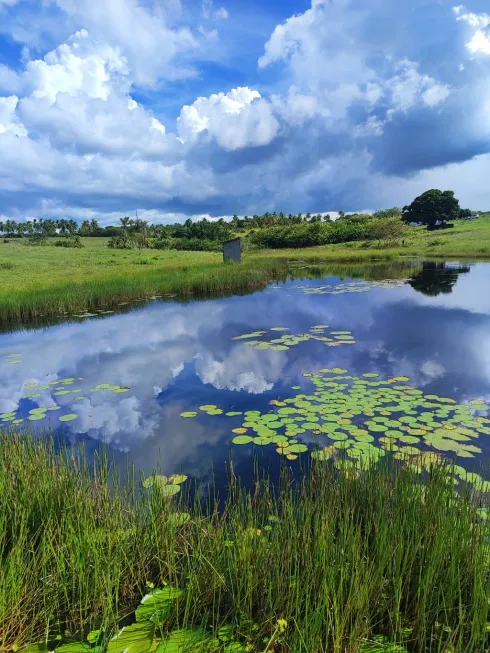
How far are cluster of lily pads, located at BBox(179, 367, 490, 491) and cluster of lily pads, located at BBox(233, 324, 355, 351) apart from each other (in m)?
2.78

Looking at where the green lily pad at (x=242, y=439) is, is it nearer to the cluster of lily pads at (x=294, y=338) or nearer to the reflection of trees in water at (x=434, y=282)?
the cluster of lily pads at (x=294, y=338)

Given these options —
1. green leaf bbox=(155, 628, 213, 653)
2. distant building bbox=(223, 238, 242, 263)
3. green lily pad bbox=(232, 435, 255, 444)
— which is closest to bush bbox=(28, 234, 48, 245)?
distant building bbox=(223, 238, 242, 263)

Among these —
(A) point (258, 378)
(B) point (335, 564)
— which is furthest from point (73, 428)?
(B) point (335, 564)

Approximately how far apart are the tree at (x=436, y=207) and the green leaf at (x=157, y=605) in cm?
6364

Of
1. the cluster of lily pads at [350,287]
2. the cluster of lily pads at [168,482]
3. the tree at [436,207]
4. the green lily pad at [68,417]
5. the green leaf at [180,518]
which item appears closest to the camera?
the green leaf at [180,518]

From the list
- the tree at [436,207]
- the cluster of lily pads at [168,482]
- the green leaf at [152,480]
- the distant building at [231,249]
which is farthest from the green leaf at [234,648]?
the tree at [436,207]

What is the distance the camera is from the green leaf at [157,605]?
211 cm

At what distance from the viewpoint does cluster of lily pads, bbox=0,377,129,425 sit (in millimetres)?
5672

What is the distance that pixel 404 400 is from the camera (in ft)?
17.8

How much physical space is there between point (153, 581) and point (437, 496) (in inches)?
72.6

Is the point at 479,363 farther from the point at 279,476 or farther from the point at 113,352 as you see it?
the point at 113,352

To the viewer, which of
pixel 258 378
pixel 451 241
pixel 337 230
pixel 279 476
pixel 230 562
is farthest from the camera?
pixel 337 230

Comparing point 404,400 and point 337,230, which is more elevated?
point 337,230

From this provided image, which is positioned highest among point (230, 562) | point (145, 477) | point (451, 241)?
point (451, 241)
